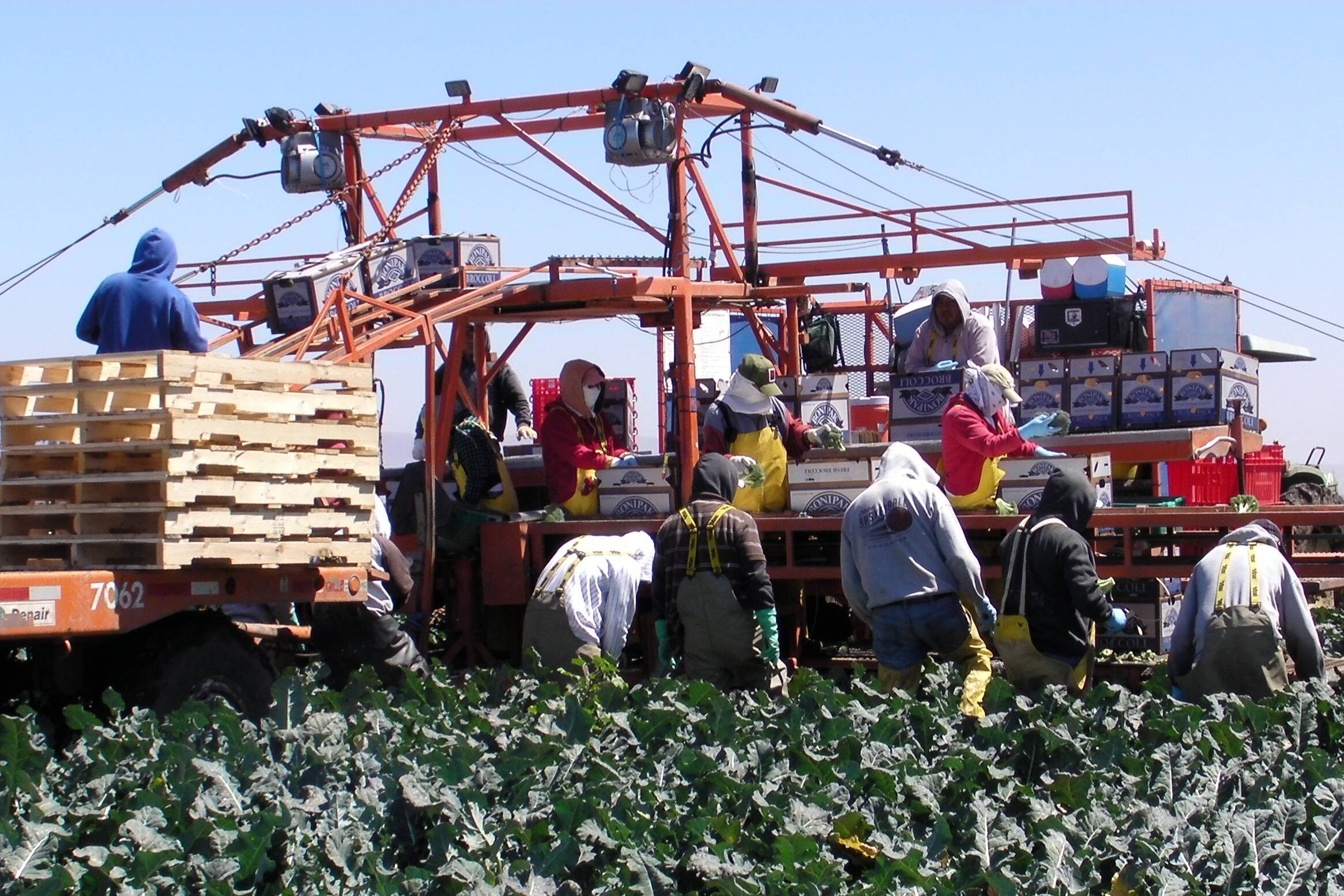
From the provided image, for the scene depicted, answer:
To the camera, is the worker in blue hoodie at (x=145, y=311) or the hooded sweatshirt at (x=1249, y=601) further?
the worker in blue hoodie at (x=145, y=311)

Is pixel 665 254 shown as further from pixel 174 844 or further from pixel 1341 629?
pixel 174 844

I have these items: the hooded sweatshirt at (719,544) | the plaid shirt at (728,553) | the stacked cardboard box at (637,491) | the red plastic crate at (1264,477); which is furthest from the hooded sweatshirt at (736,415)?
the red plastic crate at (1264,477)

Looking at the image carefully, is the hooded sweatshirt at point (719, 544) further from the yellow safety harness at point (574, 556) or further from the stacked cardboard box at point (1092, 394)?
the stacked cardboard box at point (1092, 394)

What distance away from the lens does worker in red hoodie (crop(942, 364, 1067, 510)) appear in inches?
391

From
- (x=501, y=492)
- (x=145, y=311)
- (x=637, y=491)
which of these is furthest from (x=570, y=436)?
(x=145, y=311)

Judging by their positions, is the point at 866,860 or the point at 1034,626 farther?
the point at 1034,626

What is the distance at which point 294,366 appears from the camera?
26.3 ft

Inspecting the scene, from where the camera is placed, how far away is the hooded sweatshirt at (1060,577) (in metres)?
8.13

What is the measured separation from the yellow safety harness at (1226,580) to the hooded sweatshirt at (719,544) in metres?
2.26

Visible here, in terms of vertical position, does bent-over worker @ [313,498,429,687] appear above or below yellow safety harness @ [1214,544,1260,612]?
below

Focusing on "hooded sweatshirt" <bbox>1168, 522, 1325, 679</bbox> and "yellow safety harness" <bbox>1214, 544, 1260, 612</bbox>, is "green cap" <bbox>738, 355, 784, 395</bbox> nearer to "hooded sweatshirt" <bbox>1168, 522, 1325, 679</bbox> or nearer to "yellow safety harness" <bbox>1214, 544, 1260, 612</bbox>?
"hooded sweatshirt" <bbox>1168, 522, 1325, 679</bbox>

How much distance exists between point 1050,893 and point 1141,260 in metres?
10.6

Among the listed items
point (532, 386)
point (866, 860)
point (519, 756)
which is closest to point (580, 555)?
point (519, 756)

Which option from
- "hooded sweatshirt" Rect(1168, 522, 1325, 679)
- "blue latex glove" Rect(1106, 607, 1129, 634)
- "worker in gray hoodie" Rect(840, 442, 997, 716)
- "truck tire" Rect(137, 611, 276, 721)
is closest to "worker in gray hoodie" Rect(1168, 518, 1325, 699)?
"hooded sweatshirt" Rect(1168, 522, 1325, 679)
